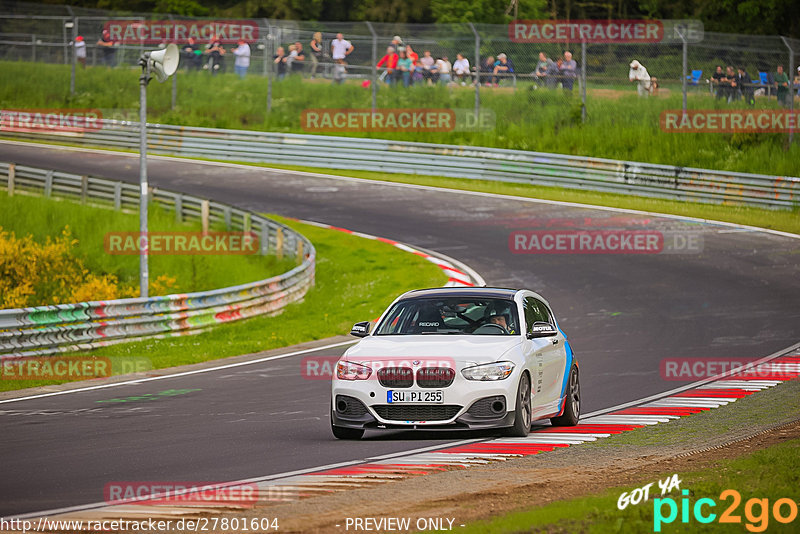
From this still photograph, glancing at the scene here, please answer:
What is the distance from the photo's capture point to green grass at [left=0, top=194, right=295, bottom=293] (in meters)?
26.4

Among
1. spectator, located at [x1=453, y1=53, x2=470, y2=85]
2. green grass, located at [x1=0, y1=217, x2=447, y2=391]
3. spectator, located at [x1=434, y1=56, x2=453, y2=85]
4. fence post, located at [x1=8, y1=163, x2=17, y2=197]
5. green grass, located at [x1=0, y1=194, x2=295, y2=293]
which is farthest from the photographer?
spectator, located at [x1=434, y1=56, x2=453, y2=85]

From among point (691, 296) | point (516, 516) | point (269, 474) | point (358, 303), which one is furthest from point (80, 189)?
point (516, 516)

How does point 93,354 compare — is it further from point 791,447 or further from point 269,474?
point 791,447

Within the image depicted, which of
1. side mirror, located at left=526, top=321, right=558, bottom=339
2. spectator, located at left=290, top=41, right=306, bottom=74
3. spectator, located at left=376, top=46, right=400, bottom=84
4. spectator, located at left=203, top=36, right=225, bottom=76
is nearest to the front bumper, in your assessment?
side mirror, located at left=526, top=321, right=558, bottom=339

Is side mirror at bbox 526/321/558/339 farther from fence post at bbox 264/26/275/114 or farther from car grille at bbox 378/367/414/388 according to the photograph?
fence post at bbox 264/26/275/114

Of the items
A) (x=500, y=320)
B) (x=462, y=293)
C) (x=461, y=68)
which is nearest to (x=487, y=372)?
(x=500, y=320)

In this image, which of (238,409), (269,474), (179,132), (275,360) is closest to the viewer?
(269,474)

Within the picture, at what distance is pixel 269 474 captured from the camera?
916 centimetres

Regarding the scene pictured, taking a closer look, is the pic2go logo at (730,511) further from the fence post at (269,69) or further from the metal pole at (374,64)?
the fence post at (269,69)

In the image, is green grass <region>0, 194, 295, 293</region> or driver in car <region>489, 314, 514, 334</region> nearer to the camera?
driver in car <region>489, 314, 514, 334</region>

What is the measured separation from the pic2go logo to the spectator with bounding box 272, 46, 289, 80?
34.8m

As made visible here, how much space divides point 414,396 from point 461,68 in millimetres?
29143

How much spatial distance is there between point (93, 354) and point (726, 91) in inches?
892

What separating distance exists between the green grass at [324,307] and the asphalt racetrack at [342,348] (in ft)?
4.11
